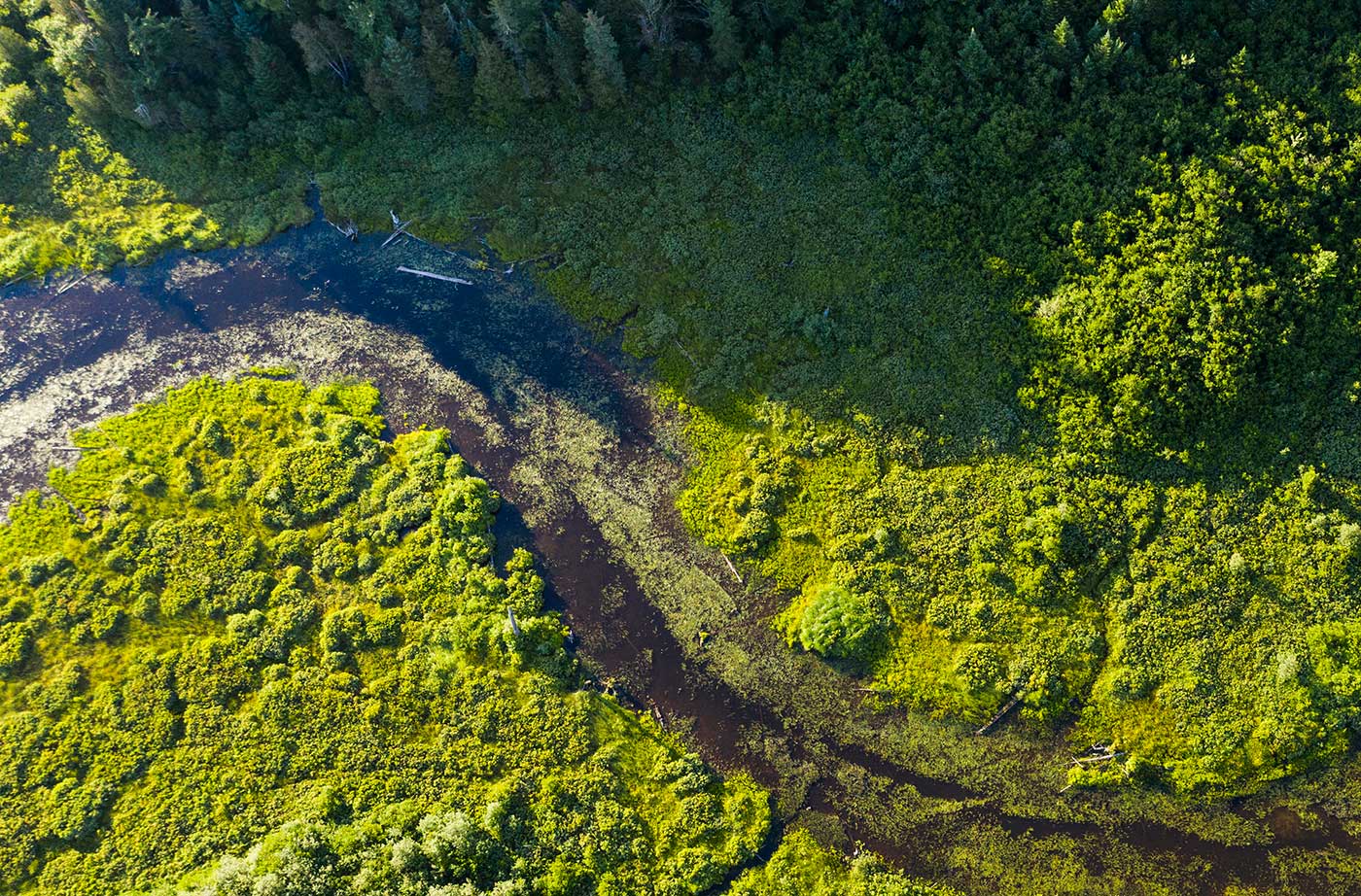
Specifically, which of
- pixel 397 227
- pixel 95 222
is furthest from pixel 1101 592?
pixel 95 222

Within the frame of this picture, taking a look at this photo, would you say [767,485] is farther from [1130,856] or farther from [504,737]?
[1130,856]

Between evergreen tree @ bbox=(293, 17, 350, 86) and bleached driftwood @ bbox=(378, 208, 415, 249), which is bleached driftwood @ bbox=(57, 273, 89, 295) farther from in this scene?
evergreen tree @ bbox=(293, 17, 350, 86)

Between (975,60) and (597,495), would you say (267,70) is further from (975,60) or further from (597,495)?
(975,60)

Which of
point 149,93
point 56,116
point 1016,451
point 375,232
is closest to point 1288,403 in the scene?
point 1016,451

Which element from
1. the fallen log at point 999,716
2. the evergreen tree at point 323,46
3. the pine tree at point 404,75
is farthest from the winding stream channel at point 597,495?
the evergreen tree at point 323,46

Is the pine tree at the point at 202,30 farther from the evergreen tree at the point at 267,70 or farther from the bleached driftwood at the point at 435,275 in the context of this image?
the bleached driftwood at the point at 435,275

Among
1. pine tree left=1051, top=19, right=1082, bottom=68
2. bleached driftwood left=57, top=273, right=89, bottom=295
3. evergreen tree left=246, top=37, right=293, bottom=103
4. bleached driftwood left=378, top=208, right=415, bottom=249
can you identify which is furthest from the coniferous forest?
bleached driftwood left=378, top=208, right=415, bottom=249
